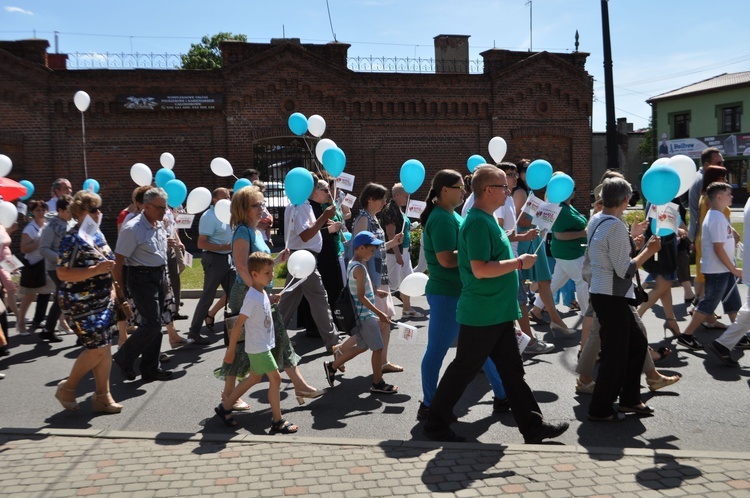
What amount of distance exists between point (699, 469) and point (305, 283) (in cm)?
437

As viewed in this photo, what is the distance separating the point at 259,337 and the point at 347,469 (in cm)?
134

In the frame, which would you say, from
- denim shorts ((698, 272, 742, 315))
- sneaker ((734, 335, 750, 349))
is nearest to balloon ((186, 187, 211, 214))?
denim shorts ((698, 272, 742, 315))

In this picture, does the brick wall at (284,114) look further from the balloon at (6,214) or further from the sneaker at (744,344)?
the sneaker at (744,344)

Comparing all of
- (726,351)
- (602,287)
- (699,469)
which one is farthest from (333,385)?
(726,351)

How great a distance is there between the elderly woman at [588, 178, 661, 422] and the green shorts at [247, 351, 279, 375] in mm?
2468

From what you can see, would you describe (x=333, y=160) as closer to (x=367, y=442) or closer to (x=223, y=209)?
(x=223, y=209)

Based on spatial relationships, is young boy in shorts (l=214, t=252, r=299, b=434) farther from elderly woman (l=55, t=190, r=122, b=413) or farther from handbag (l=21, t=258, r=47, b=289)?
handbag (l=21, t=258, r=47, b=289)

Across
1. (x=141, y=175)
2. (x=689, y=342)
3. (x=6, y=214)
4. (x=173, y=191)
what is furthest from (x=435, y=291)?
(x=141, y=175)

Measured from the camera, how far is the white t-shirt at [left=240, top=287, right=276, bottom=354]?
514 cm

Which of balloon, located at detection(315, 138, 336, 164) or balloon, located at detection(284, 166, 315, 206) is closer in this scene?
balloon, located at detection(284, 166, 315, 206)

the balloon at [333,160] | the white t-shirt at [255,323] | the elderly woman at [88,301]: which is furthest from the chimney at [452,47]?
the white t-shirt at [255,323]

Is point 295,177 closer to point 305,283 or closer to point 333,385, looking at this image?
point 305,283

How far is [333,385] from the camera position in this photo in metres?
6.35

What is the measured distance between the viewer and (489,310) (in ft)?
14.9
